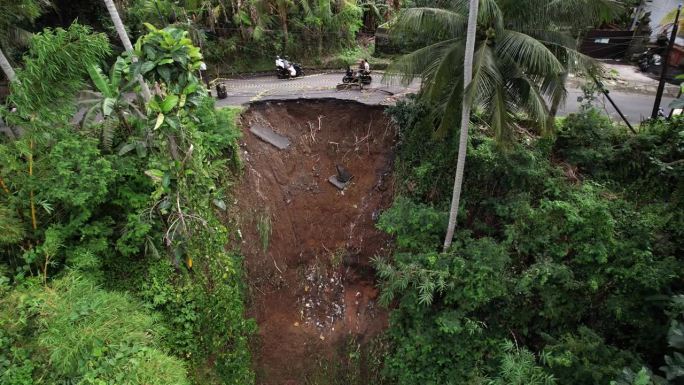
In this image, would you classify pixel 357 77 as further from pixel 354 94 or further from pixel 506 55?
pixel 506 55

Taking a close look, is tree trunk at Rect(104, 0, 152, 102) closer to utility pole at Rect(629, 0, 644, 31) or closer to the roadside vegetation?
the roadside vegetation

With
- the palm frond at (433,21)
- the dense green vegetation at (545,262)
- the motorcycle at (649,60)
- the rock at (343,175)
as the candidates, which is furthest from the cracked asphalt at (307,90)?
the motorcycle at (649,60)

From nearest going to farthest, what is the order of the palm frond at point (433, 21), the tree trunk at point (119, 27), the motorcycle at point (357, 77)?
the tree trunk at point (119, 27), the palm frond at point (433, 21), the motorcycle at point (357, 77)

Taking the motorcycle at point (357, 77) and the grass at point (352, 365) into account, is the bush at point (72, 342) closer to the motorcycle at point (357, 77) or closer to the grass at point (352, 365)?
the grass at point (352, 365)

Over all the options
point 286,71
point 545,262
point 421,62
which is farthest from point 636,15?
point 545,262

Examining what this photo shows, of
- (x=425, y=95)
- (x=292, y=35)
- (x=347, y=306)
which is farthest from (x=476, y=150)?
(x=292, y=35)
